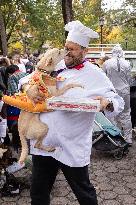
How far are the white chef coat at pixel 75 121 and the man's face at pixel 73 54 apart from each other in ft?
0.21

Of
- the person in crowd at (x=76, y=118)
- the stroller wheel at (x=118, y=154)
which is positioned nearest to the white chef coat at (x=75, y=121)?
the person in crowd at (x=76, y=118)

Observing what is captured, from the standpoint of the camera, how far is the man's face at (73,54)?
3096 millimetres

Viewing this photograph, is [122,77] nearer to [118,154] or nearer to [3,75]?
[118,154]

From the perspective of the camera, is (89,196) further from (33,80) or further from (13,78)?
(13,78)

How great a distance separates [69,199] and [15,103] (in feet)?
6.13

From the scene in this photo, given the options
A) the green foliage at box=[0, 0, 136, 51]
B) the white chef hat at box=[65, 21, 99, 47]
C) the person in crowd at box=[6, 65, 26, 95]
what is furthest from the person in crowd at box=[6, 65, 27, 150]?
the green foliage at box=[0, 0, 136, 51]

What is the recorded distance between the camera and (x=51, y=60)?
10.3 ft

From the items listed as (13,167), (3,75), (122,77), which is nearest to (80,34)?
(13,167)

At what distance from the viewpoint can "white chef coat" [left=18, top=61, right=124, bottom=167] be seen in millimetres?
3100

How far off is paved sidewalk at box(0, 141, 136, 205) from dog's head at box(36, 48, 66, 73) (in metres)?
1.97

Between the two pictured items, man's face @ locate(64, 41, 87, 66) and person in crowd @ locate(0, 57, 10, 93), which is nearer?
man's face @ locate(64, 41, 87, 66)

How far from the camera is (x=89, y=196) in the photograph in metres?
3.25

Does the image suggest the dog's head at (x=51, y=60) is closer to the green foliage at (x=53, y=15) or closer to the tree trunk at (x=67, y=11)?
the tree trunk at (x=67, y=11)

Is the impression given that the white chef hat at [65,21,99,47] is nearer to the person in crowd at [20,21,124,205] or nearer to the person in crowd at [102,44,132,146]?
the person in crowd at [20,21,124,205]
